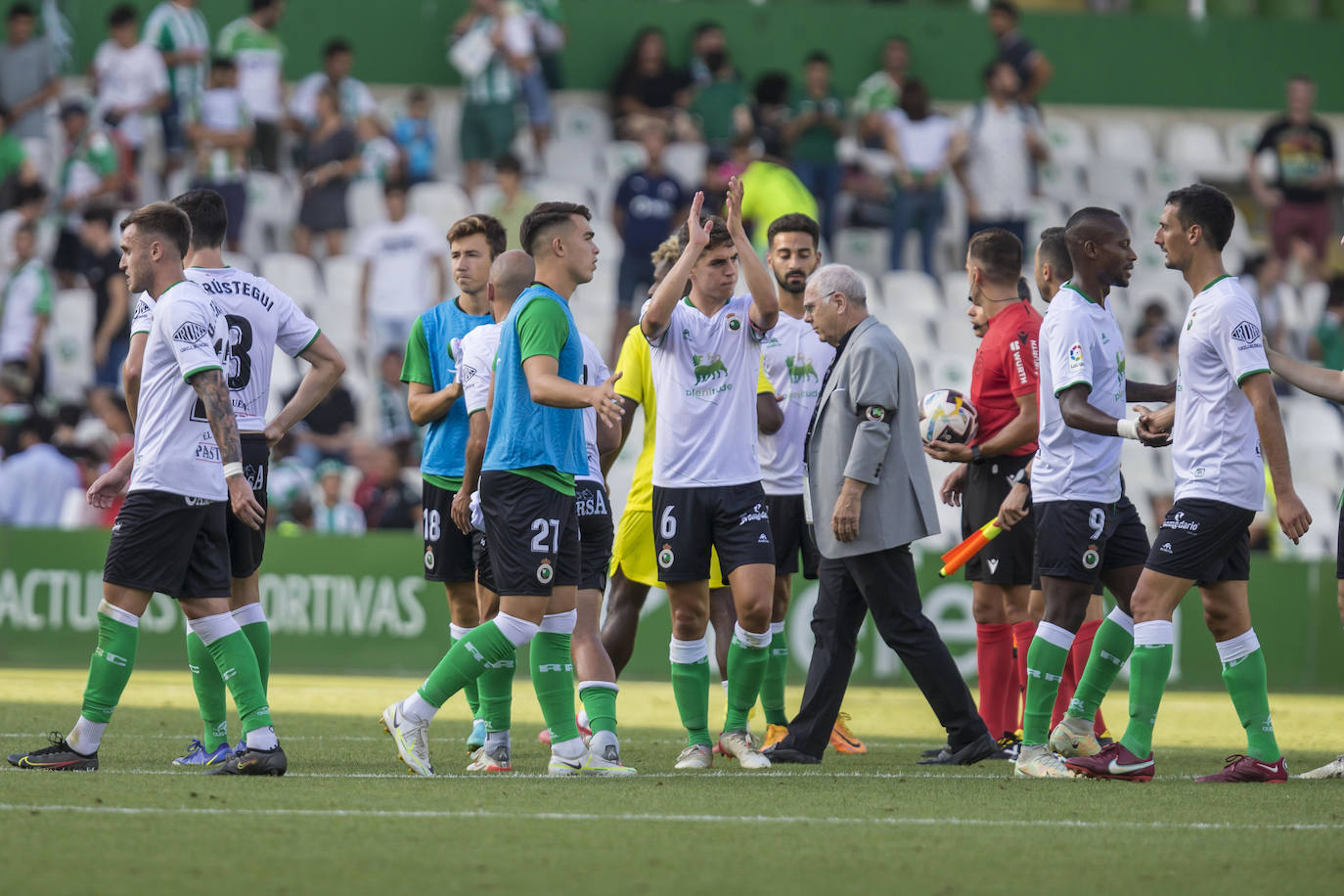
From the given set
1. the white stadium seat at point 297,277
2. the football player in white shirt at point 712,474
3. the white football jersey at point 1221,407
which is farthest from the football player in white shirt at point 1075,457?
the white stadium seat at point 297,277

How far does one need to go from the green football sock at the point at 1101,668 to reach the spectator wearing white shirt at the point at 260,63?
1374 centimetres

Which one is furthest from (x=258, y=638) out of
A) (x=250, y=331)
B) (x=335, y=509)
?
(x=335, y=509)

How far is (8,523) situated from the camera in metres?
14.8

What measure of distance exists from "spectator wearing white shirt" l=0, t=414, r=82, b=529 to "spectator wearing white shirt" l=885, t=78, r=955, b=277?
960cm

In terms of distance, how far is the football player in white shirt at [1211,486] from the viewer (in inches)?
279

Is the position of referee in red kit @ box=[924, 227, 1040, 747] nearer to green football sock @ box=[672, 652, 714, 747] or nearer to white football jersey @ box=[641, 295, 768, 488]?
white football jersey @ box=[641, 295, 768, 488]

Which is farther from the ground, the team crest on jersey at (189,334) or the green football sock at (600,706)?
the team crest on jersey at (189,334)

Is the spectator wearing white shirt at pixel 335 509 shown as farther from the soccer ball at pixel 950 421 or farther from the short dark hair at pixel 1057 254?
the short dark hair at pixel 1057 254

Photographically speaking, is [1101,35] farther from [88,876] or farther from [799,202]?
[88,876]

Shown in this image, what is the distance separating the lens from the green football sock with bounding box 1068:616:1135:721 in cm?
756

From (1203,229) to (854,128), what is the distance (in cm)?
1404

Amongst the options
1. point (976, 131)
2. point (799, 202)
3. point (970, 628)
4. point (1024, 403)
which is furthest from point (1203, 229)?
point (976, 131)

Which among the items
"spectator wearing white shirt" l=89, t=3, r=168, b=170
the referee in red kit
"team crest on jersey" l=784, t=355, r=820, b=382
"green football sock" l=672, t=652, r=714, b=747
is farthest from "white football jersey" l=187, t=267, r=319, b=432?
"spectator wearing white shirt" l=89, t=3, r=168, b=170

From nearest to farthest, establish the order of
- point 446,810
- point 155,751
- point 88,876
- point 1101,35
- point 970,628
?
1. point 88,876
2. point 446,810
3. point 155,751
4. point 970,628
5. point 1101,35
